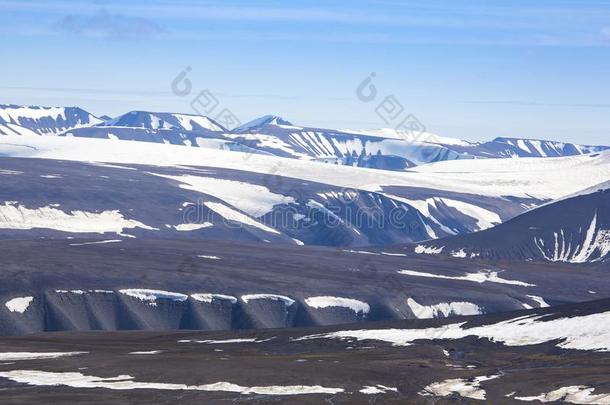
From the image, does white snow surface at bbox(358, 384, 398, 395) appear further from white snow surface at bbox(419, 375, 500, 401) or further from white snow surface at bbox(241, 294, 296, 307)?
white snow surface at bbox(241, 294, 296, 307)

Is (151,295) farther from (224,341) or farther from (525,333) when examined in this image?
(525,333)

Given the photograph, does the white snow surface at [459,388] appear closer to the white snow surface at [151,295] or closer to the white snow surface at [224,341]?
the white snow surface at [224,341]

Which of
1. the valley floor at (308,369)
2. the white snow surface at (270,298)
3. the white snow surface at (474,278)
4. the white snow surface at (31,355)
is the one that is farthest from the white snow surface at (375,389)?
the white snow surface at (474,278)

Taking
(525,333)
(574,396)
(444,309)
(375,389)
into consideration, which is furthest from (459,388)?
(444,309)

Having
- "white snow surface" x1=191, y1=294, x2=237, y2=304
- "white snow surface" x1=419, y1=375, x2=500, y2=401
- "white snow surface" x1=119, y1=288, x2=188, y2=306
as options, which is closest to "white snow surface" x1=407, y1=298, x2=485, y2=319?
"white snow surface" x1=191, y1=294, x2=237, y2=304

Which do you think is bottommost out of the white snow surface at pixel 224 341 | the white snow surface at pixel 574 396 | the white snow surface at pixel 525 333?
the white snow surface at pixel 574 396

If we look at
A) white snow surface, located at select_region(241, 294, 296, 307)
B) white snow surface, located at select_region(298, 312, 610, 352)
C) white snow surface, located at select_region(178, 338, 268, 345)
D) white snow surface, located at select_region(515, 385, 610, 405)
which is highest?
white snow surface, located at select_region(241, 294, 296, 307)
